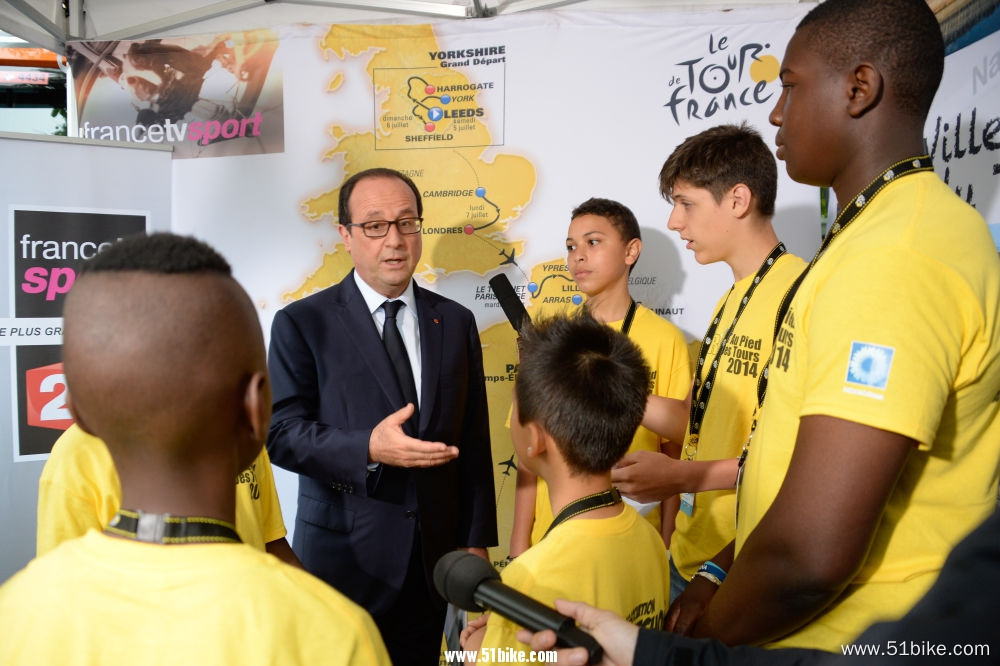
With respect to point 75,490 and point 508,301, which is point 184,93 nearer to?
point 508,301

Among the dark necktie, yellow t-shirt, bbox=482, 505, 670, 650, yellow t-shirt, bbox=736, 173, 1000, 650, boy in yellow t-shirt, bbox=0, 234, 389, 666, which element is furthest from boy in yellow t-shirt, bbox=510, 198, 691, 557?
boy in yellow t-shirt, bbox=0, 234, 389, 666

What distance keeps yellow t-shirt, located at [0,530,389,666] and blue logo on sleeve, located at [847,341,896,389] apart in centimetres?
73

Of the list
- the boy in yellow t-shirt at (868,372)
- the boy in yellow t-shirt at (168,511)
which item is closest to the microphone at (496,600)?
the boy in yellow t-shirt at (168,511)

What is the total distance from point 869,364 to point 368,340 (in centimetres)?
170

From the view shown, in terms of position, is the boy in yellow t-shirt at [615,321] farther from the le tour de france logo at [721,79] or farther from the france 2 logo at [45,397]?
the france 2 logo at [45,397]

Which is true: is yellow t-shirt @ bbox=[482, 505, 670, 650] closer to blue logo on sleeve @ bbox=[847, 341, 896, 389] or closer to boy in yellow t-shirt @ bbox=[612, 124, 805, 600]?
boy in yellow t-shirt @ bbox=[612, 124, 805, 600]

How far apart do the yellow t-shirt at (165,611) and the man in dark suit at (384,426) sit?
1057 millimetres

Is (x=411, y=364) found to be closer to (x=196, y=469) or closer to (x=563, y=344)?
(x=563, y=344)

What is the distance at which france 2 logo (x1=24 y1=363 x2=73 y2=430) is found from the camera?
10.3 ft

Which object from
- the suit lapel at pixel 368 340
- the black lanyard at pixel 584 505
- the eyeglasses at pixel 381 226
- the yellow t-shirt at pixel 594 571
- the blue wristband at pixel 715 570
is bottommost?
the blue wristband at pixel 715 570

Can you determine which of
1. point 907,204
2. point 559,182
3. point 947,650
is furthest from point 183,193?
point 947,650

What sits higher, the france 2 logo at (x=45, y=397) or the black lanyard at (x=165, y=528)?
the black lanyard at (x=165, y=528)

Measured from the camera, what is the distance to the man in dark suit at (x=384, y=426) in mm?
2172

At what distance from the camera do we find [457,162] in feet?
12.8
